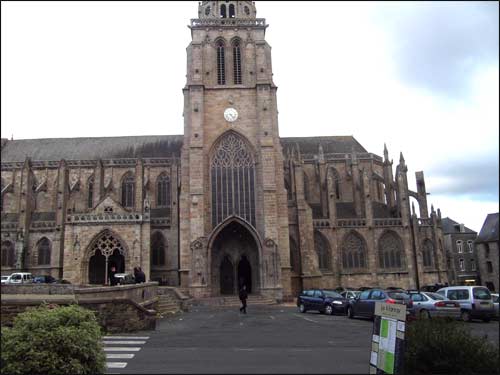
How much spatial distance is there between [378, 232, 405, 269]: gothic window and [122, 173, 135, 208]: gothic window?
2405 cm

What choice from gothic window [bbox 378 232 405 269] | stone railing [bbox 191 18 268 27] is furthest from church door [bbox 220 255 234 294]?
stone railing [bbox 191 18 268 27]

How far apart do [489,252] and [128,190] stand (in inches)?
1627

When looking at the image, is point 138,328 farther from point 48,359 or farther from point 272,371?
point 272,371

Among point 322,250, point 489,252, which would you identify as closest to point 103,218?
point 322,250

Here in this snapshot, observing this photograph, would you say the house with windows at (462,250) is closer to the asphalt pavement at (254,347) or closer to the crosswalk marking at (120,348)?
the asphalt pavement at (254,347)

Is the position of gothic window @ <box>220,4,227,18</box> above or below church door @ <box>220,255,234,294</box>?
above

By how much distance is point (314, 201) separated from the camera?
148 feet

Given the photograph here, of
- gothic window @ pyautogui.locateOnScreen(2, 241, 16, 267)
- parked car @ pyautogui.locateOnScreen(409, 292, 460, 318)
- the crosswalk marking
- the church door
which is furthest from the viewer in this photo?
gothic window @ pyautogui.locateOnScreen(2, 241, 16, 267)

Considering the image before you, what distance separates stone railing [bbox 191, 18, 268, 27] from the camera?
1507 inches

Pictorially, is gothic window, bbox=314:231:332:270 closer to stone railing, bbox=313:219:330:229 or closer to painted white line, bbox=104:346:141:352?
stone railing, bbox=313:219:330:229

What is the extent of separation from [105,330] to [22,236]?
27.3 m

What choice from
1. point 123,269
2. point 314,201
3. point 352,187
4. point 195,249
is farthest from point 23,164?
point 352,187

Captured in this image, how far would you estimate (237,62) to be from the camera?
1503 inches

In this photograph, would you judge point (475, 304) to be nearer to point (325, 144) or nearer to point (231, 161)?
point (231, 161)
